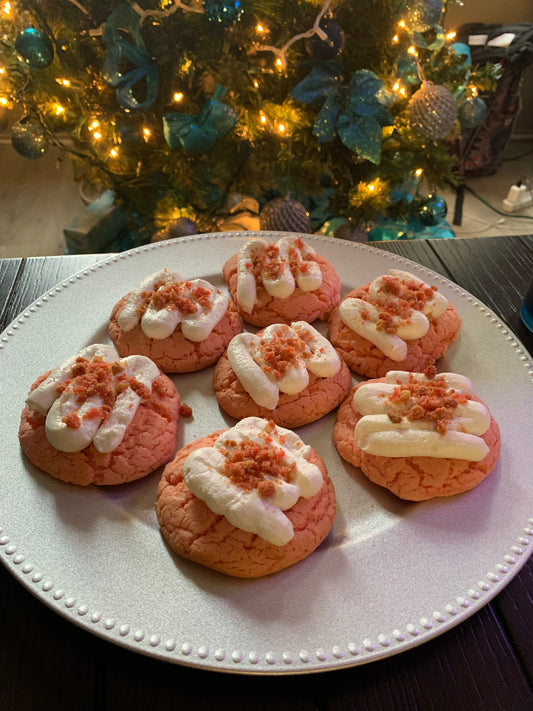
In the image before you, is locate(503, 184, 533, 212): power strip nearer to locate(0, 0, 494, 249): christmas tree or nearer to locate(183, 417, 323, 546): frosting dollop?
locate(0, 0, 494, 249): christmas tree

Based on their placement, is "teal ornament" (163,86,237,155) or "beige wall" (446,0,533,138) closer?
"teal ornament" (163,86,237,155)

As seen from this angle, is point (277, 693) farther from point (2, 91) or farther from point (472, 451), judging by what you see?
point (2, 91)

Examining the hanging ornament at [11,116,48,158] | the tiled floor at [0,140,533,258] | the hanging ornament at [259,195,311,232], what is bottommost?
the tiled floor at [0,140,533,258]

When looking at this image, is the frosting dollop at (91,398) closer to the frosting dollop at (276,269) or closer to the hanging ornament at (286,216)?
the frosting dollop at (276,269)

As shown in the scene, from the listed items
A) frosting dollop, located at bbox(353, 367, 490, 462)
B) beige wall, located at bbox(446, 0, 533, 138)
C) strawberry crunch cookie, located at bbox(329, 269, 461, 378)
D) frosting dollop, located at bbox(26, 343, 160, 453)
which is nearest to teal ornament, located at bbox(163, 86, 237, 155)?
strawberry crunch cookie, located at bbox(329, 269, 461, 378)

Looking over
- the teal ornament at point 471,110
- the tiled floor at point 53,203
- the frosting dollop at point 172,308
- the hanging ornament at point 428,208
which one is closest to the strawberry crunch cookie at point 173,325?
the frosting dollop at point 172,308

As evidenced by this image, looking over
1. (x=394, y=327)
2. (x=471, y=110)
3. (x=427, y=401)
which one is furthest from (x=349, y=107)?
(x=427, y=401)
